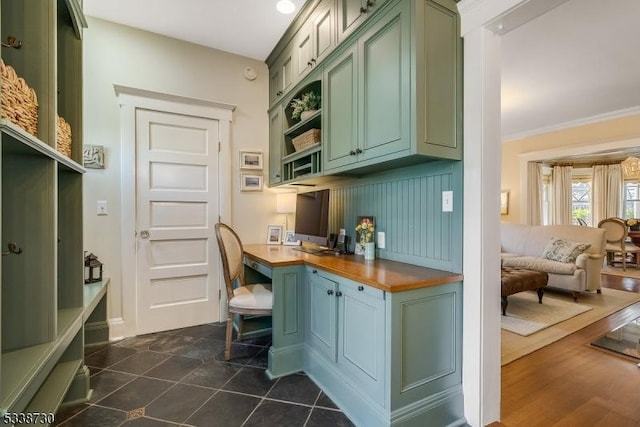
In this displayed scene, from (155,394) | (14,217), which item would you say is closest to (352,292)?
→ (155,394)

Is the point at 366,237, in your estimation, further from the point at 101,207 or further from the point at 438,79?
the point at 101,207

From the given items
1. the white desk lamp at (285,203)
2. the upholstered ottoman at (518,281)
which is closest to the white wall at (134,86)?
the white desk lamp at (285,203)

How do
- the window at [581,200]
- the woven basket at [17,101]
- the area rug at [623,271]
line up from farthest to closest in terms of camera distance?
1. the window at [581,200]
2. the area rug at [623,271]
3. the woven basket at [17,101]

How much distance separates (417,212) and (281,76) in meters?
2.09

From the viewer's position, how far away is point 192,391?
194cm

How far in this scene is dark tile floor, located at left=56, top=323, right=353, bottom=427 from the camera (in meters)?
1.68

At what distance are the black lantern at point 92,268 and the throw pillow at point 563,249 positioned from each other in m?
5.39

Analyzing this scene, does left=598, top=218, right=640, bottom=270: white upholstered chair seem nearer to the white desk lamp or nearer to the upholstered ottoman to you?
the upholstered ottoman

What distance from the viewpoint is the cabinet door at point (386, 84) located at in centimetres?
158

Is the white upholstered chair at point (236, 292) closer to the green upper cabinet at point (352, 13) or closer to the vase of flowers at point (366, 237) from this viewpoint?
the vase of flowers at point (366, 237)

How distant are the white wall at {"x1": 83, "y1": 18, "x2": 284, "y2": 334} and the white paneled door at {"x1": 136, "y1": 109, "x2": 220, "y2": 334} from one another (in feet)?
0.64

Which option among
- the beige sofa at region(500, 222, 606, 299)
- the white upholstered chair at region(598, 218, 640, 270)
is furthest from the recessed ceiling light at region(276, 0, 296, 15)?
the white upholstered chair at region(598, 218, 640, 270)

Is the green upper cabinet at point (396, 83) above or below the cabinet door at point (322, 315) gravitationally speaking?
above

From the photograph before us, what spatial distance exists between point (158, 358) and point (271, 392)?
1075mm
